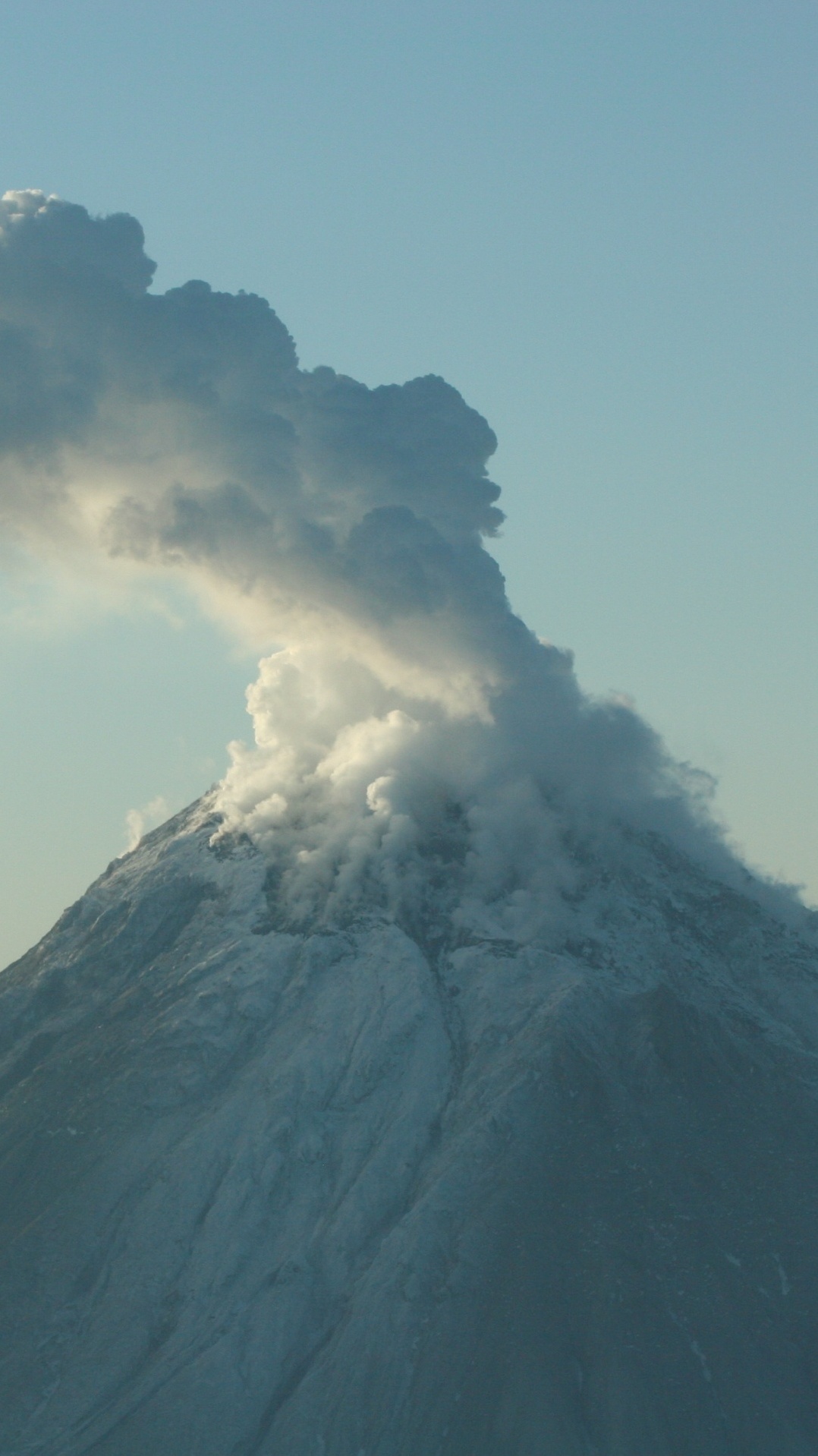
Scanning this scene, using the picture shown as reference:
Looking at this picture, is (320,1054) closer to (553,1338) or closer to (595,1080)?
(595,1080)

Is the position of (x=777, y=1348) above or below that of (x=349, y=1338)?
above

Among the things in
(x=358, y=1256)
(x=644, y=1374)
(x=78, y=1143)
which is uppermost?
(x=644, y=1374)

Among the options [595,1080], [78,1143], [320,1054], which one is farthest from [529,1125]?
[78,1143]

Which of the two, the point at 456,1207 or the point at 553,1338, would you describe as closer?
the point at 553,1338

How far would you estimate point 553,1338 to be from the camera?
151 metres

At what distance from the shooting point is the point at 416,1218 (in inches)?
6550

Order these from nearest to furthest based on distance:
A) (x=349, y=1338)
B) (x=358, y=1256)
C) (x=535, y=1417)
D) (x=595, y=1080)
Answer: (x=535, y=1417) < (x=349, y=1338) < (x=358, y=1256) < (x=595, y=1080)

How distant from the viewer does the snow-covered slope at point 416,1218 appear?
149750 millimetres

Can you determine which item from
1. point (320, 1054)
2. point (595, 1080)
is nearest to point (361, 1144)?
point (320, 1054)

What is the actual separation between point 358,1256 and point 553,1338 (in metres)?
24.4

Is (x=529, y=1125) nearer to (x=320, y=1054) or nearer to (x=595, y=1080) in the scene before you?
(x=595, y=1080)

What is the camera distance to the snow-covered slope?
14975 centimetres

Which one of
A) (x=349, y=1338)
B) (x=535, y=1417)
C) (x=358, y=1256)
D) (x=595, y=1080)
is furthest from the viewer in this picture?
(x=595, y=1080)

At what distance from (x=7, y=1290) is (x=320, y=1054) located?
39.3 metres
